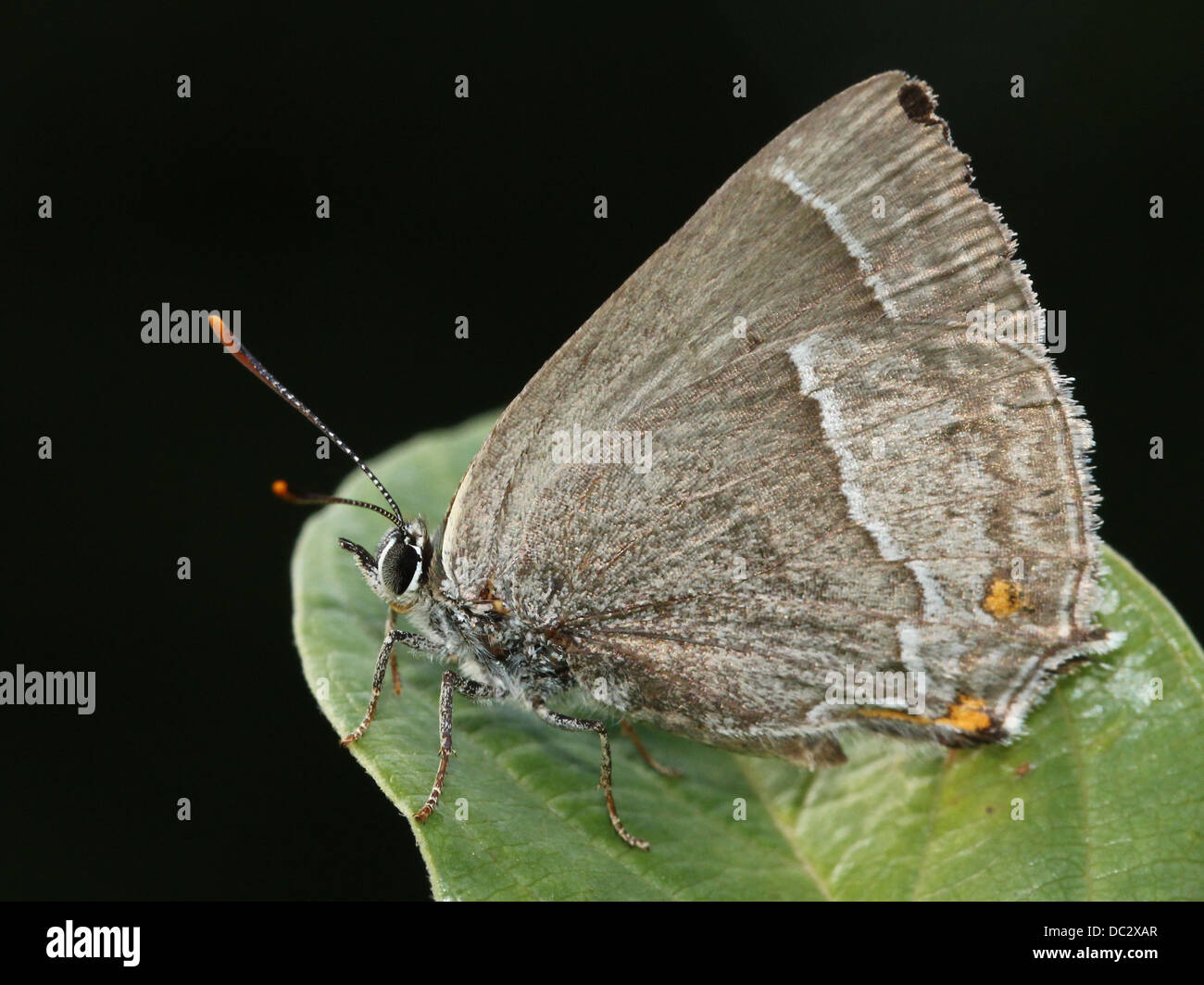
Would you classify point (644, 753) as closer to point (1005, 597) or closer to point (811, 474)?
point (811, 474)

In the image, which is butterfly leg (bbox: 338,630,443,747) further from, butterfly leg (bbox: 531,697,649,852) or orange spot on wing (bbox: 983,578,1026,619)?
orange spot on wing (bbox: 983,578,1026,619)

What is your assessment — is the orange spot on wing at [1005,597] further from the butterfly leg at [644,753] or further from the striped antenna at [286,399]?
the striped antenna at [286,399]

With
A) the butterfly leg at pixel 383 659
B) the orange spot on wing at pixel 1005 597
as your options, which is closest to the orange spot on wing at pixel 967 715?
the orange spot on wing at pixel 1005 597

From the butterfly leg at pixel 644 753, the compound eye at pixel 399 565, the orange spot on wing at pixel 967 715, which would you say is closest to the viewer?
the orange spot on wing at pixel 967 715

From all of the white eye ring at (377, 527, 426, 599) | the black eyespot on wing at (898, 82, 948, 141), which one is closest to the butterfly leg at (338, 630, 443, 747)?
the white eye ring at (377, 527, 426, 599)

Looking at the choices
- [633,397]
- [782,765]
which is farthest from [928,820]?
[633,397]

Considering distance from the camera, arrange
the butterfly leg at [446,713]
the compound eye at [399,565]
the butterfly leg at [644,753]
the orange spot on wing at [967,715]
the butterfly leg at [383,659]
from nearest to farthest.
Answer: the butterfly leg at [446,713] < the butterfly leg at [383,659] < the orange spot on wing at [967,715] < the compound eye at [399,565] < the butterfly leg at [644,753]

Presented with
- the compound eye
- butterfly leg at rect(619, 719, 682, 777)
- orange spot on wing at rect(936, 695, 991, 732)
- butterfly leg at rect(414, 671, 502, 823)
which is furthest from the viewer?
butterfly leg at rect(619, 719, 682, 777)

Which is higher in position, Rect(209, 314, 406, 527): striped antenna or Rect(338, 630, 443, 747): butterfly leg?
Rect(209, 314, 406, 527): striped antenna

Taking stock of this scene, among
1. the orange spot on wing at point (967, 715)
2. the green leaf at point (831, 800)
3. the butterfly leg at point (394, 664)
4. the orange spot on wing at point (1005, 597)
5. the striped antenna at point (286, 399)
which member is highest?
the striped antenna at point (286, 399)
